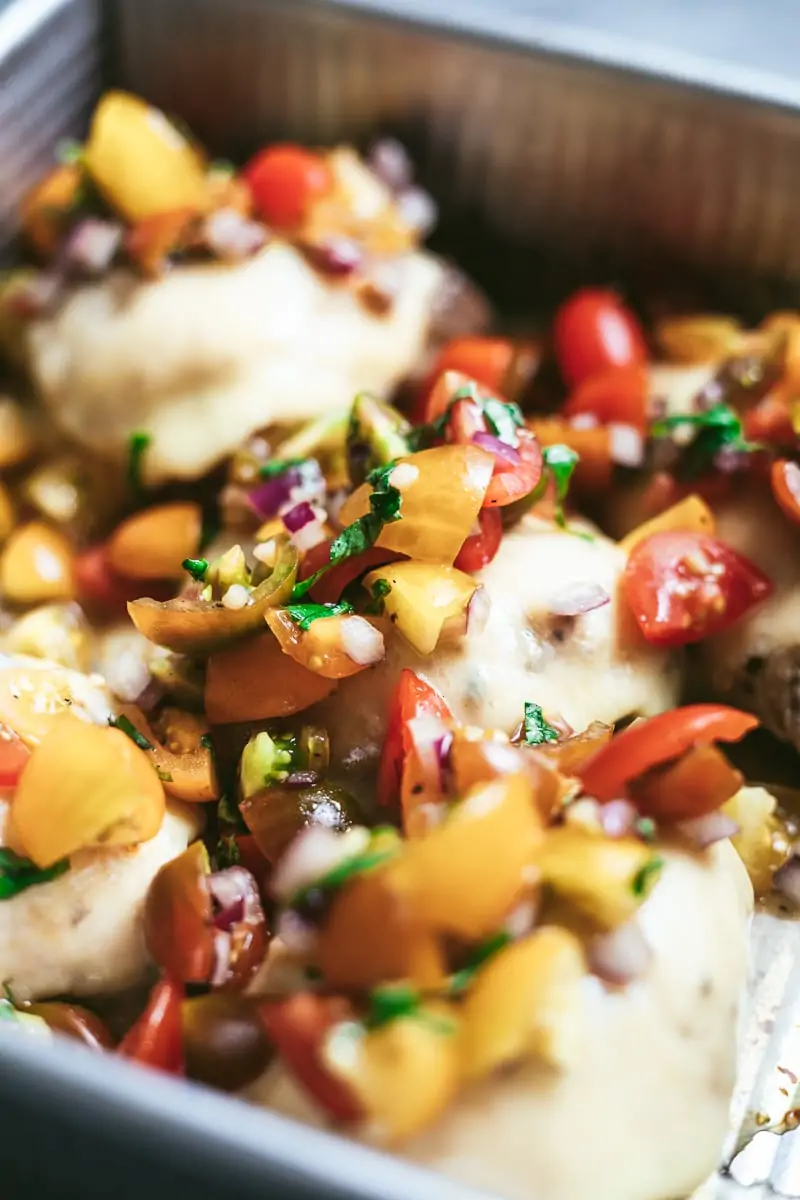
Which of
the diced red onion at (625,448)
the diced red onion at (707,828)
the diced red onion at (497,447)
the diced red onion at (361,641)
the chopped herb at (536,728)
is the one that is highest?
the diced red onion at (497,447)

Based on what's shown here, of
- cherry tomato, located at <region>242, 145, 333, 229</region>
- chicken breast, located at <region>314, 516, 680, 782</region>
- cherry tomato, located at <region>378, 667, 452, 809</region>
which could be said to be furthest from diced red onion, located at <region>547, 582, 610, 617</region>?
cherry tomato, located at <region>242, 145, 333, 229</region>

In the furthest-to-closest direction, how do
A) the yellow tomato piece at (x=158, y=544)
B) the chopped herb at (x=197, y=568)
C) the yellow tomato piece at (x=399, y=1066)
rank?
the yellow tomato piece at (x=158, y=544) → the chopped herb at (x=197, y=568) → the yellow tomato piece at (x=399, y=1066)


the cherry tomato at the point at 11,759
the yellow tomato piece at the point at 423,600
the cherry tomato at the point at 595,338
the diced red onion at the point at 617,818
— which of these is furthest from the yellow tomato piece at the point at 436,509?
the cherry tomato at the point at 595,338

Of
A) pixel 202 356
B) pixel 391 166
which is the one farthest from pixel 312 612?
pixel 391 166

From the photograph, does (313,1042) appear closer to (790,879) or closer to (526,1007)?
(526,1007)

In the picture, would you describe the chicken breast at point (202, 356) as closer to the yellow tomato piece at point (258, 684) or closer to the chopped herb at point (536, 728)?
the yellow tomato piece at point (258, 684)

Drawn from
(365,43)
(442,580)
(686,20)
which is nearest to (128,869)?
(442,580)

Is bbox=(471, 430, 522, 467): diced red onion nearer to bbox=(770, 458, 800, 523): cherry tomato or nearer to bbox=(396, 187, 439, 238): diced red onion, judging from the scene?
bbox=(770, 458, 800, 523): cherry tomato

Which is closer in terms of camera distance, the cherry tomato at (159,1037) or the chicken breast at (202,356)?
the cherry tomato at (159,1037)
